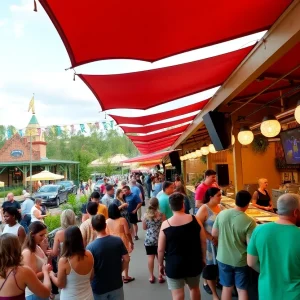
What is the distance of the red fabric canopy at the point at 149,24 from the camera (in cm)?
202

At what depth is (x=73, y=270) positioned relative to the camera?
269 cm

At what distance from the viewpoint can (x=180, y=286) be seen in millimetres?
3361

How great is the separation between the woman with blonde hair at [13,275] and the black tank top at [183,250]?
140 cm

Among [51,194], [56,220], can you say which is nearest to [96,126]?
[51,194]

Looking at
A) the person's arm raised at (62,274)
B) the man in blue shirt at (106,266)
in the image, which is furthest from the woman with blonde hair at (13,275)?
the man in blue shirt at (106,266)

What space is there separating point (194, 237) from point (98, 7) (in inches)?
96.3

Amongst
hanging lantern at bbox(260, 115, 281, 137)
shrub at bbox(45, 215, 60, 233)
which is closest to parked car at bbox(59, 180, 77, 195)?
shrub at bbox(45, 215, 60, 233)

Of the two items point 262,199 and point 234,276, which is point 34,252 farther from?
point 262,199

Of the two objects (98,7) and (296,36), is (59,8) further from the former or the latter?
(296,36)

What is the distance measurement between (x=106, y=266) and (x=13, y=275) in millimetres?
1036

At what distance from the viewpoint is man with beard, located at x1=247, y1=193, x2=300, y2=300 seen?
94.6 inches

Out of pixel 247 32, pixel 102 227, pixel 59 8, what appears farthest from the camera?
pixel 102 227

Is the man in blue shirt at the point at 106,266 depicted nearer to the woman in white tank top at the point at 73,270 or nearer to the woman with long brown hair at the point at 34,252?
the woman in white tank top at the point at 73,270

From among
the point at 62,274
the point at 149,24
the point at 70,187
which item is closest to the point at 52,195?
the point at 70,187
